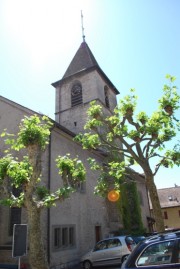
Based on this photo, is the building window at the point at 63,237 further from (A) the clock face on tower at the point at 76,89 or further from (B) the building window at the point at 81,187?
(A) the clock face on tower at the point at 76,89

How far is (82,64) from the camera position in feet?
91.1

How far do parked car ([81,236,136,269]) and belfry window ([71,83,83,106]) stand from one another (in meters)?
15.8

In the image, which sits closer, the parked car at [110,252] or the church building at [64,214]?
the parked car at [110,252]

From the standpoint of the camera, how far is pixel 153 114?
10672 millimetres

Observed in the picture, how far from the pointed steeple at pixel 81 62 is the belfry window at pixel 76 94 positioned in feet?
5.38

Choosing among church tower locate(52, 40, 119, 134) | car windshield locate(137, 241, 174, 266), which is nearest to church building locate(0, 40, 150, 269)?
church tower locate(52, 40, 119, 134)

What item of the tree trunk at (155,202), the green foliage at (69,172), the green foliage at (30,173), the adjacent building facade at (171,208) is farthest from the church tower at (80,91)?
the adjacent building facade at (171,208)

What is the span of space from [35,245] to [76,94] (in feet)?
65.2

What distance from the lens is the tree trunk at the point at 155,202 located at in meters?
9.42

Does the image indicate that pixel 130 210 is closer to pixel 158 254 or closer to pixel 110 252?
pixel 110 252

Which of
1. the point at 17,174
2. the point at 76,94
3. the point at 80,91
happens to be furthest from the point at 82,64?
the point at 17,174

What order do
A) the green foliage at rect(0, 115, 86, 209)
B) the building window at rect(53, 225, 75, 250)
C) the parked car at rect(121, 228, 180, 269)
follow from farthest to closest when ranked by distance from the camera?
1. the building window at rect(53, 225, 75, 250)
2. the green foliage at rect(0, 115, 86, 209)
3. the parked car at rect(121, 228, 180, 269)

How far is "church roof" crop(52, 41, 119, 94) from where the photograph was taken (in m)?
26.5

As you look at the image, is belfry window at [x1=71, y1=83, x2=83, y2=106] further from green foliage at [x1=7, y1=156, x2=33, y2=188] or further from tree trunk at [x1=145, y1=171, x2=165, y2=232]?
green foliage at [x1=7, y1=156, x2=33, y2=188]
